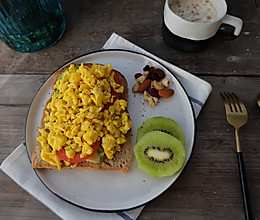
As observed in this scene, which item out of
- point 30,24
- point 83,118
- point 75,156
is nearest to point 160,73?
point 83,118

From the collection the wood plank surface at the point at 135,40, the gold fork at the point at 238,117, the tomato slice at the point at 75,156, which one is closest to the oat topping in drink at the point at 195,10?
the wood plank surface at the point at 135,40

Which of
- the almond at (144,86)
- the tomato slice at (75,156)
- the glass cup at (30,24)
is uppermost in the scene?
the glass cup at (30,24)

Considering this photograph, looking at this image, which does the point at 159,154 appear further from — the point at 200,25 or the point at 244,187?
the point at 200,25

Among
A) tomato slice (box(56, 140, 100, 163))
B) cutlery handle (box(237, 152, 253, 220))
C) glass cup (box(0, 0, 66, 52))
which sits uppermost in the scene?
glass cup (box(0, 0, 66, 52))

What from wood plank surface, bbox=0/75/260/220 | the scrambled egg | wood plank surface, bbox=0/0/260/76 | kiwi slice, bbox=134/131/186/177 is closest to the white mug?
wood plank surface, bbox=0/0/260/76

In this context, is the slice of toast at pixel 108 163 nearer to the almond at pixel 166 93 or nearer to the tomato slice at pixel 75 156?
the tomato slice at pixel 75 156

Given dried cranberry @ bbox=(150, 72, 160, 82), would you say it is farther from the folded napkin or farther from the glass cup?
the glass cup
